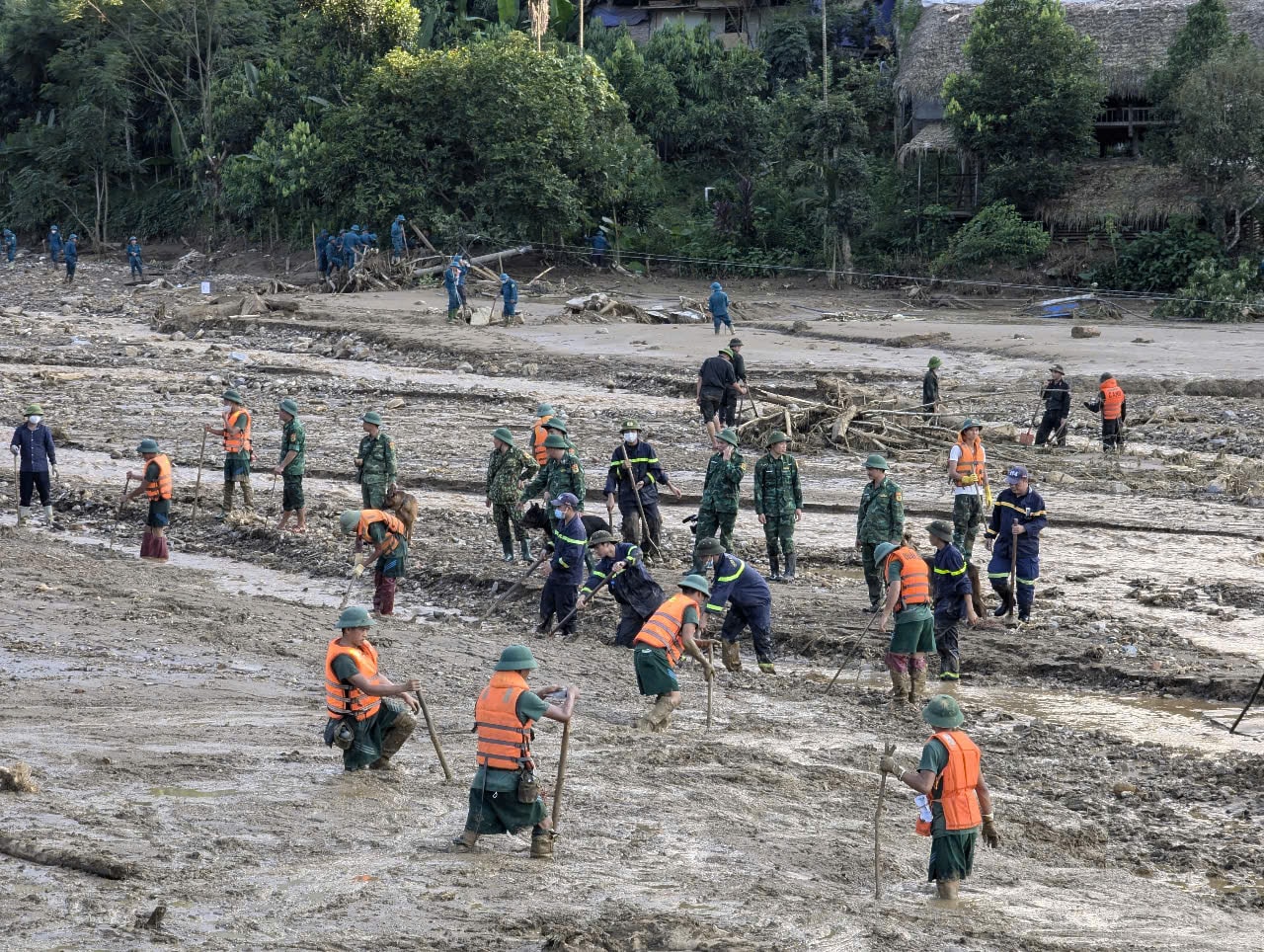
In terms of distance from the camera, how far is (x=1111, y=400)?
2075 cm

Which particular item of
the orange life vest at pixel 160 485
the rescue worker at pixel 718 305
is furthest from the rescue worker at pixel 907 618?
the rescue worker at pixel 718 305

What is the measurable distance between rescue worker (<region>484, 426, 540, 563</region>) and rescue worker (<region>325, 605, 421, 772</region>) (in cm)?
600

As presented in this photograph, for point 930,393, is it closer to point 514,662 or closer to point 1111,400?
point 1111,400

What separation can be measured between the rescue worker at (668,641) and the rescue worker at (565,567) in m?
2.55

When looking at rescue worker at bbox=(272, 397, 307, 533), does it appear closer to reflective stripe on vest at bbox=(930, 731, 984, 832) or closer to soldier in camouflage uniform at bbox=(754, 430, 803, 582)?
soldier in camouflage uniform at bbox=(754, 430, 803, 582)

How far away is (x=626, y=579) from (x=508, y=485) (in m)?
3.04

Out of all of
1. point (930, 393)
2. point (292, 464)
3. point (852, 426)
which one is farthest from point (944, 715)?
point (930, 393)

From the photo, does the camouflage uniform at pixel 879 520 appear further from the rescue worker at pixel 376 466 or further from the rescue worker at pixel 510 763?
the rescue worker at pixel 510 763

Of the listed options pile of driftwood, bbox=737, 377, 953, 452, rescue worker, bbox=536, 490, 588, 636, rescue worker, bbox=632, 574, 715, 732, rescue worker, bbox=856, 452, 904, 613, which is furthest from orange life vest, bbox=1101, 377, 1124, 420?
rescue worker, bbox=632, 574, 715, 732

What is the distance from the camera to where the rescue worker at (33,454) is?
55.5 ft

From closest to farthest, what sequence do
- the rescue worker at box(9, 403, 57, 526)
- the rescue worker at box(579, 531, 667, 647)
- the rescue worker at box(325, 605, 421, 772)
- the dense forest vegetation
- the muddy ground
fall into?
1. the muddy ground
2. the rescue worker at box(325, 605, 421, 772)
3. the rescue worker at box(579, 531, 667, 647)
4. the rescue worker at box(9, 403, 57, 526)
5. the dense forest vegetation

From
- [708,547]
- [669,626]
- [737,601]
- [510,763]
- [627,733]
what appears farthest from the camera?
[737,601]

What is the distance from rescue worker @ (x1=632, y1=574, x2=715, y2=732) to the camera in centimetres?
1020

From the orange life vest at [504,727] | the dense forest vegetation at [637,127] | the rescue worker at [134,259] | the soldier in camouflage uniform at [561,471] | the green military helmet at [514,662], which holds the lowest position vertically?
the orange life vest at [504,727]
